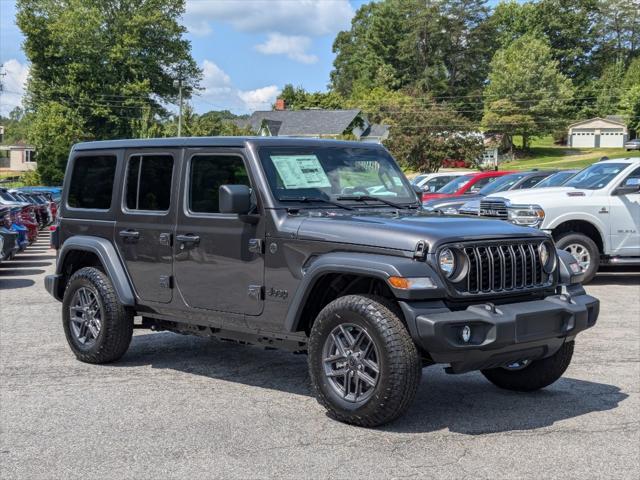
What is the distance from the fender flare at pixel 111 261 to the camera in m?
7.18

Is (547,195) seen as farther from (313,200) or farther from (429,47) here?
(429,47)

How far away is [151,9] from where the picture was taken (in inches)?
2904

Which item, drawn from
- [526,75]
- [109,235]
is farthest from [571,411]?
[526,75]

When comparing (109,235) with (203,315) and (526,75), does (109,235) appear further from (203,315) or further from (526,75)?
(526,75)

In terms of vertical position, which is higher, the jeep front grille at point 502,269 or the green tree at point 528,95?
the green tree at point 528,95

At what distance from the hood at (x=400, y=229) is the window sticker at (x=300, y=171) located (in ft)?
1.49

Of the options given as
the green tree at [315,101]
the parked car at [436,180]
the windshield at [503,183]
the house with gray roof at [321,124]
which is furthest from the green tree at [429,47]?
the windshield at [503,183]

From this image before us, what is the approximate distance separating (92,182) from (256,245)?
7.92 feet

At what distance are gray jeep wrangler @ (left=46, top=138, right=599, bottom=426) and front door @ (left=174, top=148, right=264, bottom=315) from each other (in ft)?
0.04

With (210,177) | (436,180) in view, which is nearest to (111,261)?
(210,177)

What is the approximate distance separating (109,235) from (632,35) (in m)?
118

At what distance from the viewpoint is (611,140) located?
327 feet

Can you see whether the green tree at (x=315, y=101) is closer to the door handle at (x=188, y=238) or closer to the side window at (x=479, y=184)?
the side window at (x=479, y=184)

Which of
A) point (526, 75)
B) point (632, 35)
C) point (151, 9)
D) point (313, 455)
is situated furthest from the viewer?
point (632, 35)
